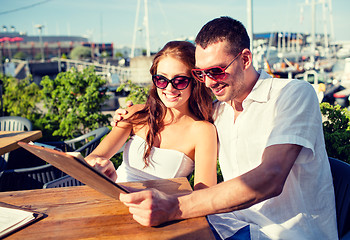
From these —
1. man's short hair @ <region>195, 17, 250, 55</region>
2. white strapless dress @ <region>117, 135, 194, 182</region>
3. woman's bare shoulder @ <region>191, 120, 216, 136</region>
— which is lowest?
white strapless dress @ <region>117, 135, 194, 182</region>

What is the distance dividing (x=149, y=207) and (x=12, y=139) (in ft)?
7.63

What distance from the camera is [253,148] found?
181 cm

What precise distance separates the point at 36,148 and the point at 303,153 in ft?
4.18

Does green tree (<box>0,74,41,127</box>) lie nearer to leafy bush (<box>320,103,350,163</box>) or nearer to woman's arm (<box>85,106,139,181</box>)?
woman's arm (<box>85,106,139,181</box>)

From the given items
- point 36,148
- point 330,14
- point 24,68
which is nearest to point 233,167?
point 36,148

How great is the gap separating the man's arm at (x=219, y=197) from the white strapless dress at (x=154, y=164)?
82 centimetres

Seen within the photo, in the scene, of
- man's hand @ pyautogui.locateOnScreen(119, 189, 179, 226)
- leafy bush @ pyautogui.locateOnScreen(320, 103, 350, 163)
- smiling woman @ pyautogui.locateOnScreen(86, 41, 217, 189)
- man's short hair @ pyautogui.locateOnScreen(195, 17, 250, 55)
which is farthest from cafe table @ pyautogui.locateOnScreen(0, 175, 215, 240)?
leafy bush @ pyautogui.locateOnScreen(320, 103, 350, 163)

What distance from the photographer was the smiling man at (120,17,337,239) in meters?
1.42

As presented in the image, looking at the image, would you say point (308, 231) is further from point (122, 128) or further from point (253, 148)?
point (122, 128)

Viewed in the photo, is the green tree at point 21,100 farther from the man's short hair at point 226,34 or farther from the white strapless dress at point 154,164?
the man's short hair at point 226,34

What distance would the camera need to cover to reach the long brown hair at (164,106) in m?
2.22

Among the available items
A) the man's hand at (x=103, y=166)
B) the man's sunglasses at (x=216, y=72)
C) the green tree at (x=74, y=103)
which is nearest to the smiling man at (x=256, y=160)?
the man's sunglasses at (x=216, y=72)

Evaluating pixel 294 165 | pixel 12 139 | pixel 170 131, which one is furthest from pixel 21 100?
pixel 294 165

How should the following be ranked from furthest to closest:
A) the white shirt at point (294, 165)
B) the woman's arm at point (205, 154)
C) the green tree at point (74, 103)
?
the green tree at point (74, 103) → the woman's arm at point (205, 154) → the white shirt at point (294, 165)
